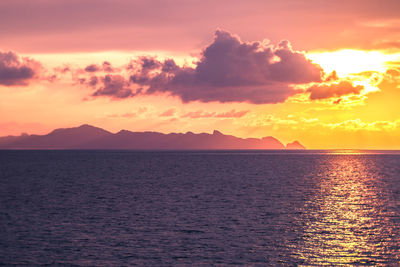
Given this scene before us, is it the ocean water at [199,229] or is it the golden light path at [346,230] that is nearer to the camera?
the ocean water at [199,229]

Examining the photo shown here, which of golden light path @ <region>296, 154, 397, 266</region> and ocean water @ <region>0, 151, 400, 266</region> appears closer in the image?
ocean water @ <region>0, 151, 400, 266</region>

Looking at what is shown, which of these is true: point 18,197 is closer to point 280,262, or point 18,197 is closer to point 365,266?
point 280,262

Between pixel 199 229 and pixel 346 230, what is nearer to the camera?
pixel 346 230

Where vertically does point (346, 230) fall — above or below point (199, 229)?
above

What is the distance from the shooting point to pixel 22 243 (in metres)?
43.6

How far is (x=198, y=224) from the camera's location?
53.8 m

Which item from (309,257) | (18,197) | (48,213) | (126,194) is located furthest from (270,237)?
(18,197)

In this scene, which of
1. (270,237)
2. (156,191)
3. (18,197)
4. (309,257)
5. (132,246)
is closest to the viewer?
(309,257)

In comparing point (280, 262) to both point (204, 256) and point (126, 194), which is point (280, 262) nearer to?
point (204, 256)

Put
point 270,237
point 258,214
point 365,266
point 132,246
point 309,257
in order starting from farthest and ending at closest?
point 258,214
point 270,237
point 132,246
point 309,257
point 365,266

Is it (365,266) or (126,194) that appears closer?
(365,266)

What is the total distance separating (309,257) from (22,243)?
28.1 meters

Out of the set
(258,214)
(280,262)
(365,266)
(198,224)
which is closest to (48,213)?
(198,224)

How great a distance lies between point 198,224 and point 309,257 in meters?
17.9
